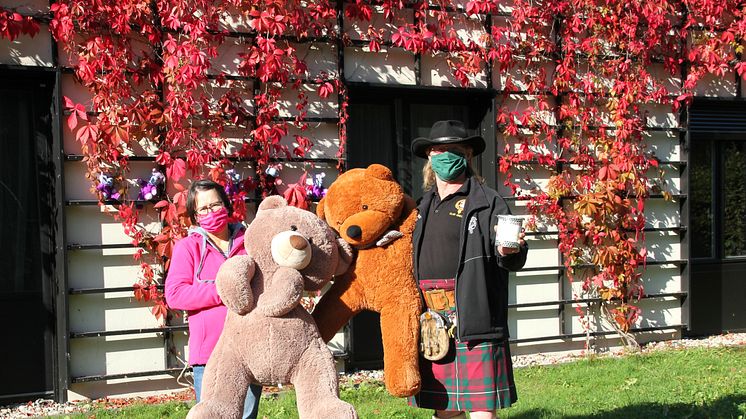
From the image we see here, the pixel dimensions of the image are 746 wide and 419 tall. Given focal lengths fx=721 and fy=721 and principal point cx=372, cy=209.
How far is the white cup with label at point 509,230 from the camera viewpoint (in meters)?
2.96

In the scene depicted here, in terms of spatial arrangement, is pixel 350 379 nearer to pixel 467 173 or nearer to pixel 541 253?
pixel 541 253

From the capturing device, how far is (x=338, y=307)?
3219 mm

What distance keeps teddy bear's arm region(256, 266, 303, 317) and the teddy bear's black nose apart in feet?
1.06

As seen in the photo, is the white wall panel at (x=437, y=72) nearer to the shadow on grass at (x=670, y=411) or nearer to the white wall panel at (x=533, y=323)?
the white wall panel at (x=533, y=323)

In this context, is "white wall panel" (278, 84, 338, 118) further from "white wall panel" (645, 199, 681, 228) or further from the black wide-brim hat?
"white wall panel" (645, 199, 681, 228)

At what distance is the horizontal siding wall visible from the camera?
18.2 ft

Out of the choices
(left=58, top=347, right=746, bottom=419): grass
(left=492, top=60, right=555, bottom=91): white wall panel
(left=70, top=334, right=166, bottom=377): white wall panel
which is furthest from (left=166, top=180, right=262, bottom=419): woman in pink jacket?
(left=492, top=60, right=555, bottom=91): white wall panel

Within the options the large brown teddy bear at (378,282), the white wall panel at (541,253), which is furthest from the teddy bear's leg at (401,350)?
the white wall panel at (541,253)

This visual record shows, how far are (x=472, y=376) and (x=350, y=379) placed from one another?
116 inches

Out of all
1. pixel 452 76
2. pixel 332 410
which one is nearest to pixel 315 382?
pixel 332 410

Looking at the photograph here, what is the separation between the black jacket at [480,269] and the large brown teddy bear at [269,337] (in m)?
0.66

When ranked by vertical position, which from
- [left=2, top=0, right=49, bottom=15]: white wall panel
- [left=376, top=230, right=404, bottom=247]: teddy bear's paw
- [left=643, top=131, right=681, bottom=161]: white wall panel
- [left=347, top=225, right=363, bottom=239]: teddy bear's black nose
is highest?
[left=2, top=0, right=49, bottom=15]: white wall panel

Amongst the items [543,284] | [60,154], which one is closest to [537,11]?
[543,284]

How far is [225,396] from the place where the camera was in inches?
112
